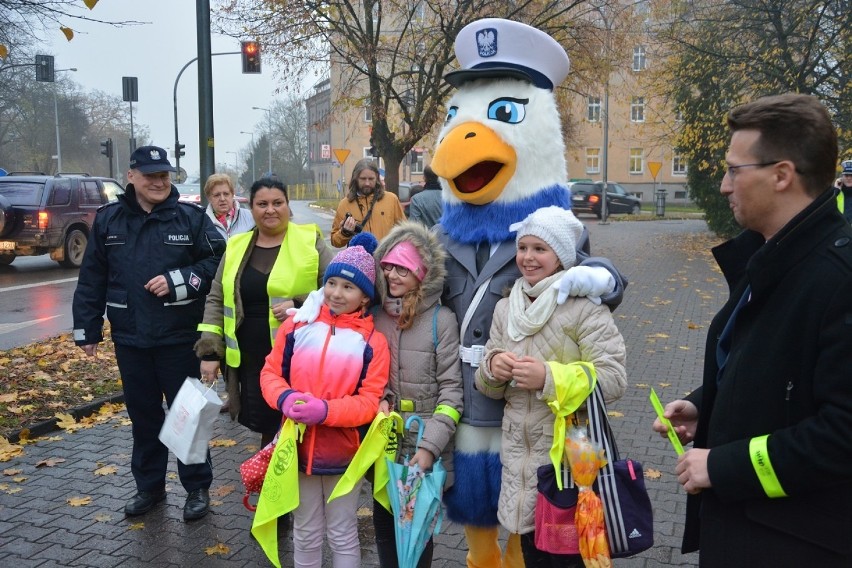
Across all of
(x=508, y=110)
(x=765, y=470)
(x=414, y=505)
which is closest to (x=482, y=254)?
(x=508, y=110)

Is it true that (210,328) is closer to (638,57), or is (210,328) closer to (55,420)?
(55,420)

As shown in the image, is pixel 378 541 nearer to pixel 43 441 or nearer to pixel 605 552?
pixel 605 552

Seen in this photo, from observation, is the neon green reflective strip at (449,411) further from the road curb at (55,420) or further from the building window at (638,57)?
the building window at (638,57)

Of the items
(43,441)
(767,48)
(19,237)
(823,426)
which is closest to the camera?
(823,426)

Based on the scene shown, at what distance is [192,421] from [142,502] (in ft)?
3.39

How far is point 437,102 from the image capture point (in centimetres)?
1312

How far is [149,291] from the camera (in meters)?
4.25

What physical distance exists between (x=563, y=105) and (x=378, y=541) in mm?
14841

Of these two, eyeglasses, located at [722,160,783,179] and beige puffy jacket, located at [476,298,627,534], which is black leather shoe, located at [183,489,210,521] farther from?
eyeglasses, located at [722,160,783,179]

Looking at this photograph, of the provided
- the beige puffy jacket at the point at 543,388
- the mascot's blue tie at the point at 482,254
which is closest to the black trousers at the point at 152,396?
the mascot's blue tie at the point at 482,254

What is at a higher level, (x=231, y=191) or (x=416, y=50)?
(x=416, y=50)

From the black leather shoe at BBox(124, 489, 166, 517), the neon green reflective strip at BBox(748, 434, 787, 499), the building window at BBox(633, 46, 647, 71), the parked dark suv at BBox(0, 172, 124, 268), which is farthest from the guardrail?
the neon green reflective strip at BBox(748, 434, 787, 499)

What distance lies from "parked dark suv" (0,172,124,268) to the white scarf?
582 inches

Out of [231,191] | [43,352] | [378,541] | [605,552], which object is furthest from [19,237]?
[605,552]
